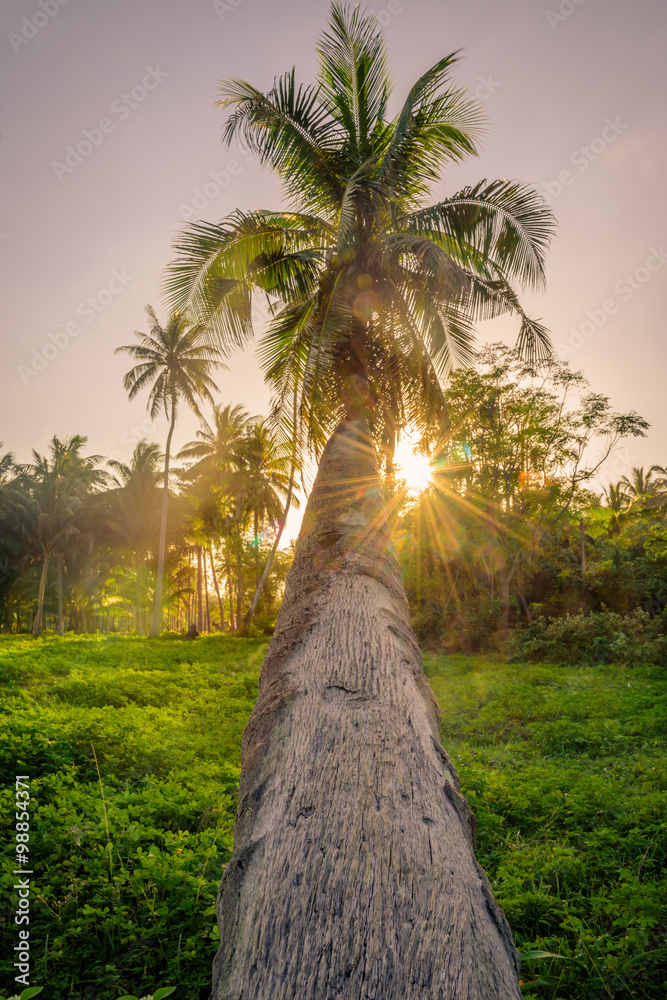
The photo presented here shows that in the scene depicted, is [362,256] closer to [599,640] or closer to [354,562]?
[354,562]

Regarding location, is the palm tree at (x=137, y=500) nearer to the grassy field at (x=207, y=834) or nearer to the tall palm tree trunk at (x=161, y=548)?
the tall palm tree trunk at (x=161, y=548)

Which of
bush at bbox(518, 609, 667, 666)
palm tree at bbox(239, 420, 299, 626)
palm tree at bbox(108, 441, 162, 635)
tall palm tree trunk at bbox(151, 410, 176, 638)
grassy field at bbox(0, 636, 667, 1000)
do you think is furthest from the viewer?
palm tree at bbox(108, 441, 162, 635)

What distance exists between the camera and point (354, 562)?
3.04 m

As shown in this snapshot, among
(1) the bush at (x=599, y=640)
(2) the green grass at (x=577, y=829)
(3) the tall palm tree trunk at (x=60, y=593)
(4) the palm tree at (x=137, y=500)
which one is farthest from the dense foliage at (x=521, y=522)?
(3) the tall palm tree trunk at (x=60, y=593)

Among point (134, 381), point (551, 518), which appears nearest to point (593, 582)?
point (551, 518)

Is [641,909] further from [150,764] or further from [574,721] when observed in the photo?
[574,721]

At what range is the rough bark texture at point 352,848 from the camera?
122 cm

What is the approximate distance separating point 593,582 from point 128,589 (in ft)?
124

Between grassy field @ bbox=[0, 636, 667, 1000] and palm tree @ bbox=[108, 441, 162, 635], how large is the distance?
2437 cm

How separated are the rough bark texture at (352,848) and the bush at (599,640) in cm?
1114

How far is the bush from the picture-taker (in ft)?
36.5

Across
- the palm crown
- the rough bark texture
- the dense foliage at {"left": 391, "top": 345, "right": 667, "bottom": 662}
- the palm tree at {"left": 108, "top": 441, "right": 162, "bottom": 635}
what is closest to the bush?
the dense foliage at {"left": 391, "top": 345, "right": 667, "bottom": 662}

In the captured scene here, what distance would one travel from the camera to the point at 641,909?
8.66 feet

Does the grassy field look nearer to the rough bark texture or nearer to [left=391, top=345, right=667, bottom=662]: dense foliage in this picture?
the rough bark texture
